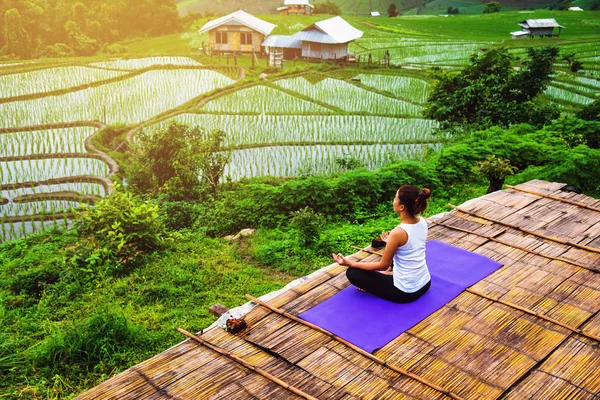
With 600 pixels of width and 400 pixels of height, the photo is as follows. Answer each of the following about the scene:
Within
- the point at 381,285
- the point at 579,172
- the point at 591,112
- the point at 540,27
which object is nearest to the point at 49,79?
the point at 579,172

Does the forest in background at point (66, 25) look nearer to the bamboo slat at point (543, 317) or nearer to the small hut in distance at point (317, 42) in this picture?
the small hut in distance at point (317, 42)

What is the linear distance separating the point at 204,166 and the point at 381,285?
4466 mm

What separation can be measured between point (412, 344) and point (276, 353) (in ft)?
2.51

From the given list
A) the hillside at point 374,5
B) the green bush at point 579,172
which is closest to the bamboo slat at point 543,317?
the green bush at point 579,172

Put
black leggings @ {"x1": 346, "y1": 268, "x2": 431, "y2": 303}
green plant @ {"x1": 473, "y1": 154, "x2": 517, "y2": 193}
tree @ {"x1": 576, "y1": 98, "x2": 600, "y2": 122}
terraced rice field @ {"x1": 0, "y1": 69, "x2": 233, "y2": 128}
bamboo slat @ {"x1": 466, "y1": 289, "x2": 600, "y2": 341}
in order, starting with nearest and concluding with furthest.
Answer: bamboo slat @ {"x1": 466, "y1": 289, "x2": 600, "y2": 341}
black leggings @ {"x1": 346, "y1": 268, "x2": 431, "y2": 303}
green plant @ {"x1": 473, "y1": 154, "x2": 517, "y2": 193}
tree @ {"x1": 576, "y1": 98, "x2": 600, "y2": 122}
terraced rice field @ {"x1": 0, "y1": 69, "x2": 233, "y2": 128}

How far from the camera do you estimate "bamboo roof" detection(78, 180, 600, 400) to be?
280 centimetres

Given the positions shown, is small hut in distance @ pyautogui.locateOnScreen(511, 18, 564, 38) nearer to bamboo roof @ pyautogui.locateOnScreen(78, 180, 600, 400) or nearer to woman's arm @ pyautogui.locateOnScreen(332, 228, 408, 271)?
bamboo roof @ pyautogui.locateOnScreen(78, 180, 600, 400)

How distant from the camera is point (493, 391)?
9.10 ft

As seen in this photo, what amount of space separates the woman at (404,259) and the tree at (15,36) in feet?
41.5

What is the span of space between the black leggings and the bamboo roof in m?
0.17

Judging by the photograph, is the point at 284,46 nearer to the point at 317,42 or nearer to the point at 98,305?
the point at 317,42

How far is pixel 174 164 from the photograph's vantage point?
738 cm

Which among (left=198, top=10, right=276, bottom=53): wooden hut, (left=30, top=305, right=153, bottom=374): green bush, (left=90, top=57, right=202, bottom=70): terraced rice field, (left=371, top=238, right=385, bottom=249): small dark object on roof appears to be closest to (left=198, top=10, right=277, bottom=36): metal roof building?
(left=198, top=10, right=276, bottom=53): wooden hut

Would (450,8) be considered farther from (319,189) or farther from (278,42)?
(319,189)
